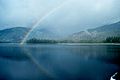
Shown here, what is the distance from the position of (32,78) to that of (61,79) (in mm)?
4335

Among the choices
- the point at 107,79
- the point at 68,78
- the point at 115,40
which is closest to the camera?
the point at 107,79

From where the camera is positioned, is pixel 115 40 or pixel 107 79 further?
pixel 115 40

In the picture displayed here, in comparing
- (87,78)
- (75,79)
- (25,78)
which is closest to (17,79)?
(25,78)

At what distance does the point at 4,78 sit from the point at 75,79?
429 inches

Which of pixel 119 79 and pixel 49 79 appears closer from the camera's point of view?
pixel 119 79

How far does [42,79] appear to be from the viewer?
26469 mm

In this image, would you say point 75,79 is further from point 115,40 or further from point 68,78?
point 115,40

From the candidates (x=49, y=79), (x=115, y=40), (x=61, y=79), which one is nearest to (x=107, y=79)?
(x=61, y=79)

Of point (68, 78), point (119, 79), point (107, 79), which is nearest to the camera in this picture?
point (119, 79)

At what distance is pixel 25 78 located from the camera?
27203 mm

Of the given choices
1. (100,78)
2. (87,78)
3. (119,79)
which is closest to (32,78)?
(87,78)

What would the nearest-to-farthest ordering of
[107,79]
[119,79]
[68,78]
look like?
[119,79] < [107,79] < [68,78]

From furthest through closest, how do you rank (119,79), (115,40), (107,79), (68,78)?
1. (115,40)
2. (68,78)
3. (107,79)
4. (119,79)

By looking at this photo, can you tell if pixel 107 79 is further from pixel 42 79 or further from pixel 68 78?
pixel 42 79
